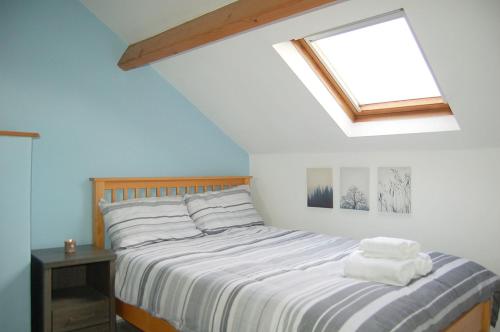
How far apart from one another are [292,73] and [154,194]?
1.46 meters

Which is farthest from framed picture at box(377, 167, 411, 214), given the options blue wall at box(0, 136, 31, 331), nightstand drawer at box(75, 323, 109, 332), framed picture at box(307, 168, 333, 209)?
blue wall at box(0, 136, 31, 331)

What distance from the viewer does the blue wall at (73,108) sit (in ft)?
8.86

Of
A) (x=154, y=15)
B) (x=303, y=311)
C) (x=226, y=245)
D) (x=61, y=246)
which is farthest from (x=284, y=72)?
(x=61, y=246)

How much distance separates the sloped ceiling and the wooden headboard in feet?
1.51

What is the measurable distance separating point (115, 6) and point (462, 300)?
275cm

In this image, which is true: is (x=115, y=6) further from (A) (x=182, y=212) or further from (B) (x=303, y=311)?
(B) (x=303, y=311)

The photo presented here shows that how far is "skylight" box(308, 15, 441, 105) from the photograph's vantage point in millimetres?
2615

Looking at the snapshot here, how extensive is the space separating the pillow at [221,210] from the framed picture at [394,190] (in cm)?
103

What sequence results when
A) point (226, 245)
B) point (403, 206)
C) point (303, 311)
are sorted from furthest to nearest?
point (403, 206), point (226, 245), point (303, 311)

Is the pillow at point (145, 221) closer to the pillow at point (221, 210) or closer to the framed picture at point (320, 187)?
the pillow at point (221, 210)

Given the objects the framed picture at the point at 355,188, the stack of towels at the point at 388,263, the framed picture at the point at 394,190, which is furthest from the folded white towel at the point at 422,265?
the framed picture at the point at 355,188

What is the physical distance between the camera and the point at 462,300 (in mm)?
1912

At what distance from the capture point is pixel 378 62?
2.87 meters

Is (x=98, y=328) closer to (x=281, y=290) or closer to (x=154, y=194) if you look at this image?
(x=154, y=194)
